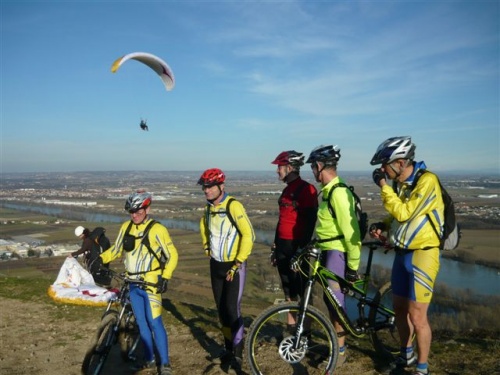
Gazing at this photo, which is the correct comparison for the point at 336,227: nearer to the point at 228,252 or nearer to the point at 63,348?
the point at 228,252

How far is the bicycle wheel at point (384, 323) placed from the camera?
452 centimetres

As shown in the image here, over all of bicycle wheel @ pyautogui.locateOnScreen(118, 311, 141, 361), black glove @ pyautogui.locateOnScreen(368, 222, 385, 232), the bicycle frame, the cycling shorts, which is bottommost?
bicycle wheel @ pyautogui.locateOnScreen(118, 311, 141, 361)

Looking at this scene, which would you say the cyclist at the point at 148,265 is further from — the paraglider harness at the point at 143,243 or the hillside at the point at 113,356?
the hillside at the point at 113,356

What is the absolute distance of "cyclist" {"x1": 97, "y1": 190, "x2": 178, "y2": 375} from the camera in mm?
4703

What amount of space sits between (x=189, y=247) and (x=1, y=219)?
47153 millimetres

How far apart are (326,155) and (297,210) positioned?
1.06 m

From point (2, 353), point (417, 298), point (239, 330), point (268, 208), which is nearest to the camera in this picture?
point (417, 298)

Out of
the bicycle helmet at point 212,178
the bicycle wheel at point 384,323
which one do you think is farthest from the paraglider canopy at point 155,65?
the bicycle wheel at point 384,323

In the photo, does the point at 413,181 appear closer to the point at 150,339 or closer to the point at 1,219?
the point at 150,339

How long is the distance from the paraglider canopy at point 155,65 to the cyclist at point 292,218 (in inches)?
210

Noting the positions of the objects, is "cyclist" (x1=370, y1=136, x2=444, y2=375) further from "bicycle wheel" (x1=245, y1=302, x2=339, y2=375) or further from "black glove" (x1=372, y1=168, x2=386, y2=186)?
"bicycle wheel" (x1=245, y1=302, x2=339, y2=375)

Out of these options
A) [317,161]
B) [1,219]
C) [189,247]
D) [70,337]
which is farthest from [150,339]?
[1,219]

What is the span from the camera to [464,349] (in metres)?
5.04

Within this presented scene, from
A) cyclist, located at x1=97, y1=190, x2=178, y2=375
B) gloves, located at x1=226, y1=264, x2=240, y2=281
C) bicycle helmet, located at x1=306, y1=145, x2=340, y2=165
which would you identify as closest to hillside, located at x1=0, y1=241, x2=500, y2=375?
cyclist, located at x1=97, y1=190, x2=178, y2=375
